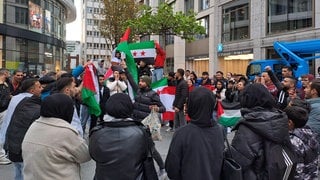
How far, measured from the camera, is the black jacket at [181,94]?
11195mm

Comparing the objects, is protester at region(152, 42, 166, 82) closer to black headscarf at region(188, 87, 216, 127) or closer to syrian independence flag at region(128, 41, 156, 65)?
syrian independence flag at region(128, 41, 156, 65)

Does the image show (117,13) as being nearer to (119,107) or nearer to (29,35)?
(29,35)

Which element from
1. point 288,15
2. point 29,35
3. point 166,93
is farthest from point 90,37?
point 166,93

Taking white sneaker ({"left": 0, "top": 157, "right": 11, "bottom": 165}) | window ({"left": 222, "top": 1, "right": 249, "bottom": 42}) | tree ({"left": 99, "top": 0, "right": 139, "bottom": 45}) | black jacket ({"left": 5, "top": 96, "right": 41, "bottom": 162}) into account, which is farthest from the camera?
window ({"left": 222, "top": 1, "right": 249, "bottom": 42})

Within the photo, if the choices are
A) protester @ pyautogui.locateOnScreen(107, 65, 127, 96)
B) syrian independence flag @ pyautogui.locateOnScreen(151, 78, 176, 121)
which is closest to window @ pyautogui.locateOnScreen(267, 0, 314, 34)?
syrian independence flag @ pyautogui.locateOnScreen(151, 78, 176, 121)

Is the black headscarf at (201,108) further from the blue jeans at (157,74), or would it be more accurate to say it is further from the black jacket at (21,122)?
the blue jeans at (157,74)

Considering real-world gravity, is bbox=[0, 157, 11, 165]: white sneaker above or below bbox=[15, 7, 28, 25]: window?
below

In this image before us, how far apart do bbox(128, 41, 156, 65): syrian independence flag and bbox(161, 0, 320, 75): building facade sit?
13940mm

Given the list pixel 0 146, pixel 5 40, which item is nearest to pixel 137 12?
pixel 5 40

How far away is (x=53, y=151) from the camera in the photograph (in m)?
3.60

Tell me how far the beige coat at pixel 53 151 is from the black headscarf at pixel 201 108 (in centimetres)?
104

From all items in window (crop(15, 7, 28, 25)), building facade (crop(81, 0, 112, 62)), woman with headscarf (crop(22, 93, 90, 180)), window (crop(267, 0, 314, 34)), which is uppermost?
building facade (crop(81, 0, 112, 62))

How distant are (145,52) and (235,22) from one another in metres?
23.4

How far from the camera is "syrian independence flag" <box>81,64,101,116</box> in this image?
890 centimetres
